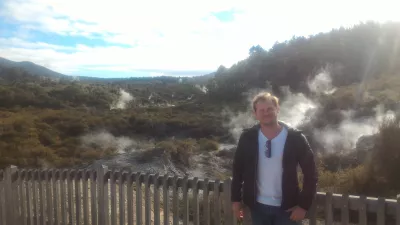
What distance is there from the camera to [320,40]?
53094 mm

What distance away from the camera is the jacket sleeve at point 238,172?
129 inches

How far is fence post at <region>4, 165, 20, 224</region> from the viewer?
550 cm

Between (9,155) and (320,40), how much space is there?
44860mm

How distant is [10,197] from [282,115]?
831 inches

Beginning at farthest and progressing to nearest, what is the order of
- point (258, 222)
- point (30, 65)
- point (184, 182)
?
point (30, 65), point (184, 182), point (258, 222)

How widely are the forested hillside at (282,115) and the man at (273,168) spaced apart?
16.8 ft

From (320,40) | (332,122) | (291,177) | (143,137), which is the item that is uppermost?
(320,40)

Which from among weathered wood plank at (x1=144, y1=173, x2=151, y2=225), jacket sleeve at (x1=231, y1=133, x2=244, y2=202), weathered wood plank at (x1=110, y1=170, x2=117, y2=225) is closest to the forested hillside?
weathered wood plank at (x1=144, y1=173, x2=151, y2=225)

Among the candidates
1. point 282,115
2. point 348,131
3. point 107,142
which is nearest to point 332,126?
point 348,131

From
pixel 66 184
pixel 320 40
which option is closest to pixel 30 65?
pixel 320 40

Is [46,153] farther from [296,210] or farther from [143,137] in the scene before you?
[296,210]

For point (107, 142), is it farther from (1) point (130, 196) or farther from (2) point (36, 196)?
(1) point (130, 196)

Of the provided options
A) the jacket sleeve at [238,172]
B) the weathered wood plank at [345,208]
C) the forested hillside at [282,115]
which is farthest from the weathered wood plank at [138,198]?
the forested hillside at [282,115]

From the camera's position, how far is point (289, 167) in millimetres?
3074
